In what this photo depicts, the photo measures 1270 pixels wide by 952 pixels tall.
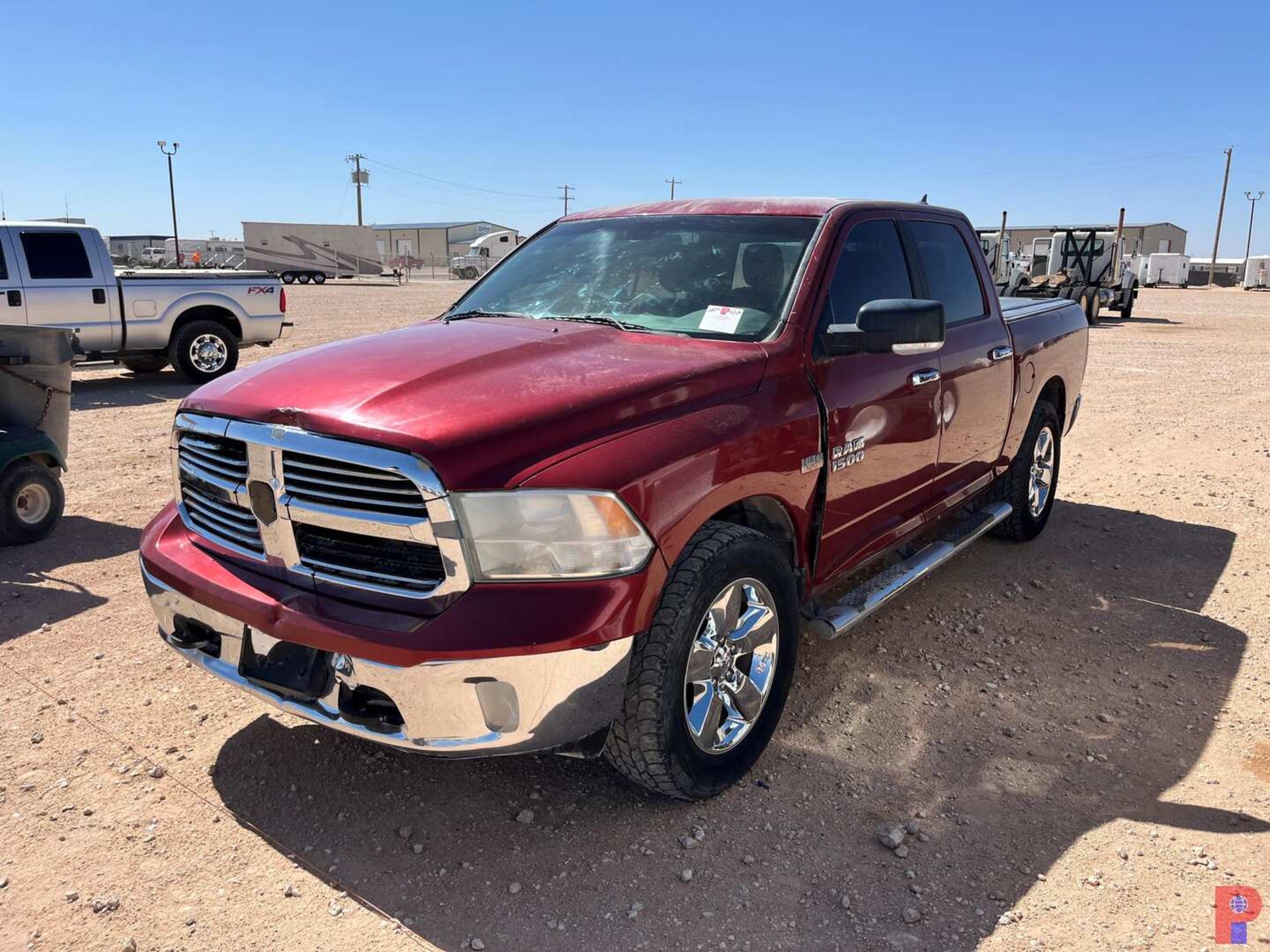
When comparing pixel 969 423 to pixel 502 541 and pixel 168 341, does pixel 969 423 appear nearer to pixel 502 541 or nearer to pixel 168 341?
pixel 502 541

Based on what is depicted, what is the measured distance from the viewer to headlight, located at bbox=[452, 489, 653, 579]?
240cm

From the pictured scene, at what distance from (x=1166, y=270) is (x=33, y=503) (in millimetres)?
64955

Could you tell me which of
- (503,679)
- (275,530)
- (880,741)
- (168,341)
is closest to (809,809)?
(880,741)

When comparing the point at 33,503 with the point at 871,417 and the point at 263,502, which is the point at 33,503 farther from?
the point at 871,417

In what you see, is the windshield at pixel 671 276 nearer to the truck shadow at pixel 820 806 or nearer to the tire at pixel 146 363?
the truck shadow at pixel 820 806

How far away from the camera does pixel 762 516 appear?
3.27 m

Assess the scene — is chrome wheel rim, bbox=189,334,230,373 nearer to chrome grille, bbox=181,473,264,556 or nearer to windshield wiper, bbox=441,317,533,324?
windshield wiper, bbox=441,317,533,324

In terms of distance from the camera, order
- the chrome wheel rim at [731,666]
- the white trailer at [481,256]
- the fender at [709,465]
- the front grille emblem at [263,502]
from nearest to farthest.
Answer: the fender at [709,465] < the front grille emblem at [263,502] < the chrome wheel rim at [731,666] < the white trailer at [481,256]

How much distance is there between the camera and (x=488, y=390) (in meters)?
2.68

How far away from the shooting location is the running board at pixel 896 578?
3.52 metres

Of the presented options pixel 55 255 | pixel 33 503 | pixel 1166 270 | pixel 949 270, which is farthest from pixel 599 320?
pixel 1166 270

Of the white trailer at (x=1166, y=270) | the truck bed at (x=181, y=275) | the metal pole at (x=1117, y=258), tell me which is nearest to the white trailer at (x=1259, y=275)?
the white trailer at (x=1166, y=270)

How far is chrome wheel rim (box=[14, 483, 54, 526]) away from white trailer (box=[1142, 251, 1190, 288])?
63.6 meters

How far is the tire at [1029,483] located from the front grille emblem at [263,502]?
4120 mm
